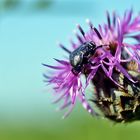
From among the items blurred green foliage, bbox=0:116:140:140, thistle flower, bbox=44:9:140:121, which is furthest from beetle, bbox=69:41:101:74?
blurred green foliage, bbox=0:116:140:140

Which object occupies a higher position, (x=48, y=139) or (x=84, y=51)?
(x=84, y=51)

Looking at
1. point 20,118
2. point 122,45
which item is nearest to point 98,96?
point 122,45

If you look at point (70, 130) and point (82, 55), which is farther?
point (70, 130)

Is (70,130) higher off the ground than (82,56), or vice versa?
(82,56)

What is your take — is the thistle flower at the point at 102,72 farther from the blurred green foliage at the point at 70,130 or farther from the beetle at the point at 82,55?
the blurred green foliage at the point at 70,130

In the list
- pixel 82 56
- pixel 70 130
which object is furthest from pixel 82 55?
pixel 70 130

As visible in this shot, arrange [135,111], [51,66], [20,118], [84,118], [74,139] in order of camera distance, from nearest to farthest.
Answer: [135,111] → [51,66] → [74,139] → [84,118] → [20,118]

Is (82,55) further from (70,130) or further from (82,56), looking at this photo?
(70,130)

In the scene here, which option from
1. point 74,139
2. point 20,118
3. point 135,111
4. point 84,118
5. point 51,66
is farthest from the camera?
point 20,118

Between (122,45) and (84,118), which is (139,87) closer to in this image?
(122,45)
